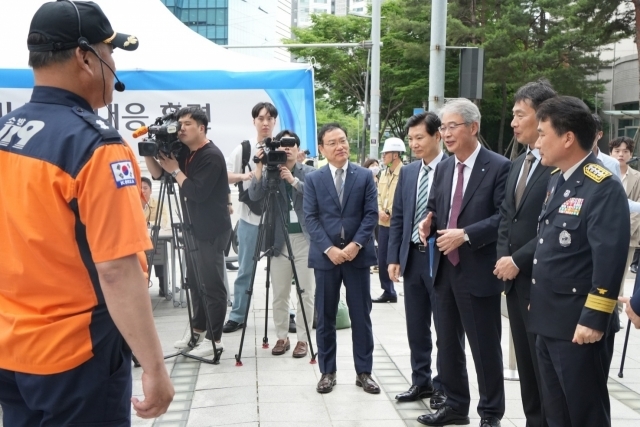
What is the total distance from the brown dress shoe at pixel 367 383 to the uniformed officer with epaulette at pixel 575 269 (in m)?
1.87

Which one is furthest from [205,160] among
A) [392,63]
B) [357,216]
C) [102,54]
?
[392,63]

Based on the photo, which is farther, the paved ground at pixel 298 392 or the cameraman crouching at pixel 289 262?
the cameraman crouching at pixel 289 262

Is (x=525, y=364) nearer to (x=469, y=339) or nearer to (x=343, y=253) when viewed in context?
(x=469, y=339)

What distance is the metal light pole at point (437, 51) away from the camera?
9.63 m

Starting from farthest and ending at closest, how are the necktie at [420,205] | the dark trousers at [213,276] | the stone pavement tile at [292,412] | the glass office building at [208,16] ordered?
the glass office building at [208,16], the dark trousers at [213,276], the necktie at [420,205], the stone pavement tile at [292,412]

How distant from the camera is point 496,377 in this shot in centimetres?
452

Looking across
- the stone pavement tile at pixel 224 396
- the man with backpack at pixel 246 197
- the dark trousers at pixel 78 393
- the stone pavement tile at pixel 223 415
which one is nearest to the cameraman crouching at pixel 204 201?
the man with backpack at pixel 246 197

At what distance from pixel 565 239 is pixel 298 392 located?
8.70ft

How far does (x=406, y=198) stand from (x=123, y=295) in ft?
11.1

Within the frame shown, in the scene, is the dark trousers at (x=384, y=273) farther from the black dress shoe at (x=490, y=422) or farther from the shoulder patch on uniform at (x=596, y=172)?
the shoulder patch on uniform at (x=596, y=172)

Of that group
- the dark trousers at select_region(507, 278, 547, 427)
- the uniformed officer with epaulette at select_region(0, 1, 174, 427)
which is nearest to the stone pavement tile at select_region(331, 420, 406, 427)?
the dark trousers at select_region(507, 278, 547, 427)

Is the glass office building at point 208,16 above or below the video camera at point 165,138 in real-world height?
above

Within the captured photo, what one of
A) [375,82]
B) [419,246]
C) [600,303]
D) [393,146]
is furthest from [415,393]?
[375,82]

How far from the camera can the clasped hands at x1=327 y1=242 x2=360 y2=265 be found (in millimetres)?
5270
